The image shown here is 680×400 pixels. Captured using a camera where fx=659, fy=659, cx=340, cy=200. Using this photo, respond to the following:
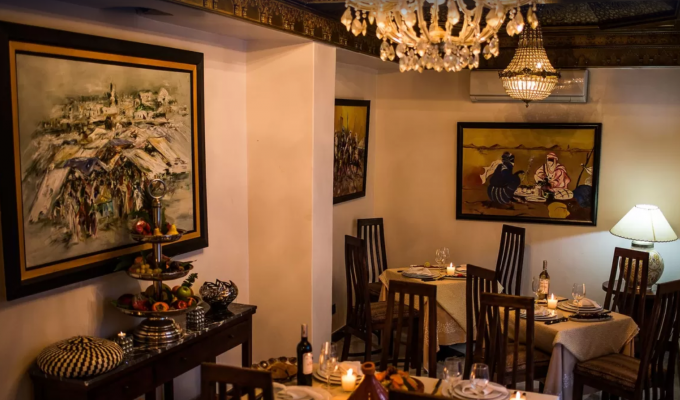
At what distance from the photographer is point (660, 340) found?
399cm

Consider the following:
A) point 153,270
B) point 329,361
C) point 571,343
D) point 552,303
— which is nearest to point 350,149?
point 552,303

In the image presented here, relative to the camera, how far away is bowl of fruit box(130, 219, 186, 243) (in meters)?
3.36

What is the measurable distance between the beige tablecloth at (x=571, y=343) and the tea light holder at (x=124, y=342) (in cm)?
251

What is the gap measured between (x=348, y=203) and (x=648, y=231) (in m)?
2.58

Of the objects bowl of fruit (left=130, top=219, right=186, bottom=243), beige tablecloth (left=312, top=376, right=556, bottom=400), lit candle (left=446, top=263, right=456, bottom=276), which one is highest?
bowl of fruit (left=130, top=219, right=186, bottom=243)

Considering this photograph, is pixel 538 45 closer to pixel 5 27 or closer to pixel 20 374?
pixel 5 27

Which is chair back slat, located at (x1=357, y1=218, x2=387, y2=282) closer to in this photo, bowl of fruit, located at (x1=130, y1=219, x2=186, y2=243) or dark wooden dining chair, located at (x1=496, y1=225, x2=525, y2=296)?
dark wooden dining chair, located at (x1=496, y1=225, x2=525, y2=296)

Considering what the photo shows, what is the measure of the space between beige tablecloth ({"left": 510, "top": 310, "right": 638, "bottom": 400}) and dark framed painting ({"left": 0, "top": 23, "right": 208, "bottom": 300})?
7.61 ft

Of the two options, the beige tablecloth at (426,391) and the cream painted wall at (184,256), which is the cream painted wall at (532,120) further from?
the beige tablecloth at (426,391)

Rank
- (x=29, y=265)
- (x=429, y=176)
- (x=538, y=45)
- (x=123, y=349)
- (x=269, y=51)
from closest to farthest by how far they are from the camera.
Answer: (x=29, y=265) < (x=123, y=349) < (x=269, y=51) < (x=538, y=45) < (x=429, y=176)

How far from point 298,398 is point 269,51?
2545 millimetres

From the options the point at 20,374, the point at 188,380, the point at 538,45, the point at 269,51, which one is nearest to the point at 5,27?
the point at 20,374

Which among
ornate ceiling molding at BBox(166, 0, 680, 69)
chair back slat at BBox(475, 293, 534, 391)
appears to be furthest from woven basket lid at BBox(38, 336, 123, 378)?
ornate ceiling molding at BBox(166, 0, 680, 69)

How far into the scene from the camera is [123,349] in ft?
10.5
